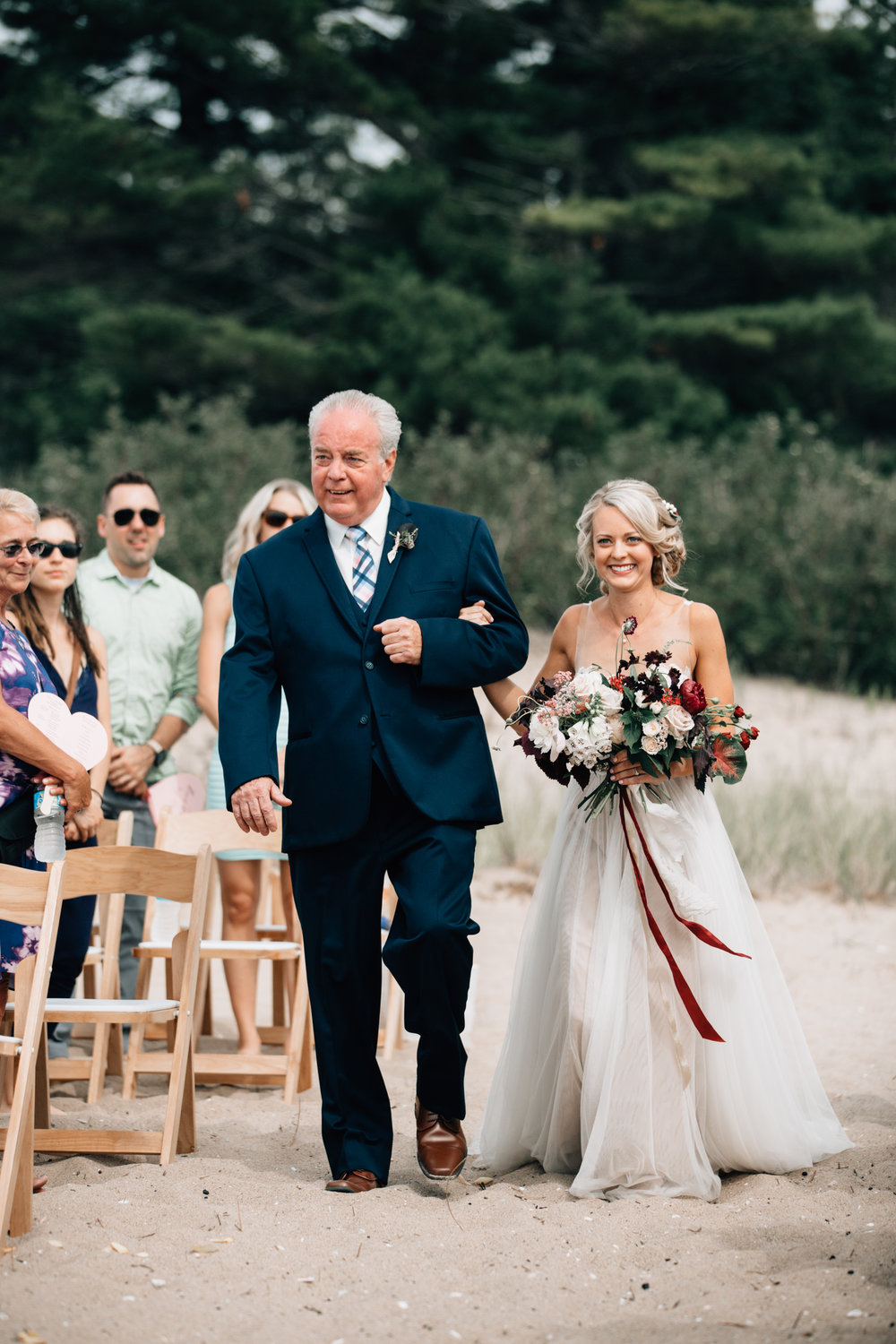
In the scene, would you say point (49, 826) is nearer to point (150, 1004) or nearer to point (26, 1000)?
point (26, 1000)

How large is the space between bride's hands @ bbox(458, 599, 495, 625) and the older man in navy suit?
4 centimetres

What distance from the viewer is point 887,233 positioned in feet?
74.9

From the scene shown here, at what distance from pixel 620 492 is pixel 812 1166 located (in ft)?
7.43

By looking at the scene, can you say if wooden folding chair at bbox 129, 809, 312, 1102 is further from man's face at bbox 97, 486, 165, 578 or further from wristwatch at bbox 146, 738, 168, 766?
man's face at bbox 97, 486, 165, 578


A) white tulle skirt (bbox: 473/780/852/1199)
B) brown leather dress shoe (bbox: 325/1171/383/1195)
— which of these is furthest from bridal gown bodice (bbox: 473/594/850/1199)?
brown leather dress shoe (bbox: 325/1171/383/1195)

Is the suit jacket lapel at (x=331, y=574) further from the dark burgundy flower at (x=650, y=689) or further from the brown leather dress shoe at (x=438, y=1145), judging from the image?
the brown leather dress shoe at (x=438, y=1145)

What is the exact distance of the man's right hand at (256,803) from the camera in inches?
169

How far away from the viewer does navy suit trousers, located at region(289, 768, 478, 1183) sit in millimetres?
4441

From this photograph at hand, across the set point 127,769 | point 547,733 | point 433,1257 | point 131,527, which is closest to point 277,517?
point 131,527

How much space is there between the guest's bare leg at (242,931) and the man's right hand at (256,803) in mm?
2057

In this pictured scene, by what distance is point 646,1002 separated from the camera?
456cm

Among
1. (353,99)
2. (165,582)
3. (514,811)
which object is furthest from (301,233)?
(165,582)

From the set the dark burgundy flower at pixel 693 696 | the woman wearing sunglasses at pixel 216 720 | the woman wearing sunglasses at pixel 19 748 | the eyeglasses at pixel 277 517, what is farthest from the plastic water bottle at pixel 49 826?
the eyeglasses at pixel 277 517

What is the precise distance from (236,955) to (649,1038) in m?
1.98
